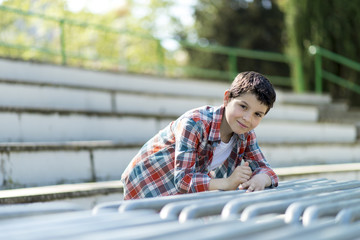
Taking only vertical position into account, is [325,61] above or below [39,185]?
above

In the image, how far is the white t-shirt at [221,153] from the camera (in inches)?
83.0

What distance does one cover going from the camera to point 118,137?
3.92 m

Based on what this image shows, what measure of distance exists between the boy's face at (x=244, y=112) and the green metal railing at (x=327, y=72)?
5.55 meters

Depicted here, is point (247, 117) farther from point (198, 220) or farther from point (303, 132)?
point (303, 132)

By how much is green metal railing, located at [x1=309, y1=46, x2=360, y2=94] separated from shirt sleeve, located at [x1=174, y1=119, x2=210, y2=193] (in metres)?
5.67

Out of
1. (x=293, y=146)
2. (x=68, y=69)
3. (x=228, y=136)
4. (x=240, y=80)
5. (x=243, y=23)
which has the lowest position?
(x=293, y=146)

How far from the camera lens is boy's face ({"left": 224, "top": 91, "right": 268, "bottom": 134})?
1.94 m

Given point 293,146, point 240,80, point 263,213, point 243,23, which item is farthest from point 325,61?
point 243,23

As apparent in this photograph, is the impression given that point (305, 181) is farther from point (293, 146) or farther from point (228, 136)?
point (293, 146)

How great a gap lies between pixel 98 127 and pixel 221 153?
1.87m

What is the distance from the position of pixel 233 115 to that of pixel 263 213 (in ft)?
2.91

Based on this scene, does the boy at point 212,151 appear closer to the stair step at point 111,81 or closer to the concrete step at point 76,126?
the concrete step at point 76,126

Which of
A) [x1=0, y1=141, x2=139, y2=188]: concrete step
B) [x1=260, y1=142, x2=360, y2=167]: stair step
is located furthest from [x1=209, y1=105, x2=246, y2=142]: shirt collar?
[x1=260, y1=142, x2=360, y2=167]: stair step

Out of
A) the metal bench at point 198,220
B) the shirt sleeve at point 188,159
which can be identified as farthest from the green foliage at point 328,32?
the metal bench at point 198,220
